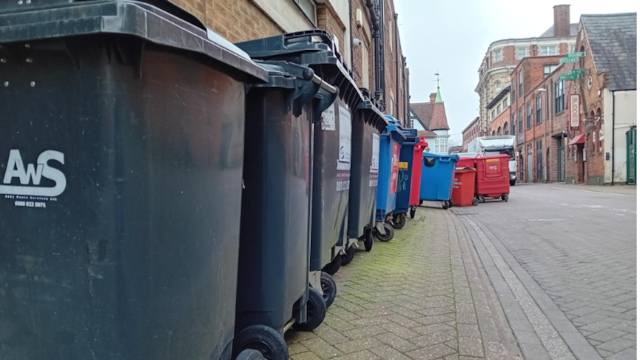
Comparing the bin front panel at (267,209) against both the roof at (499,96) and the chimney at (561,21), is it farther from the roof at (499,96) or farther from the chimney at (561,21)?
the chimney at (561,21)

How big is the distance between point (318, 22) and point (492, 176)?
922 centimetres

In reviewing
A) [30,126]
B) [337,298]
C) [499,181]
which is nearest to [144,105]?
[30,126]

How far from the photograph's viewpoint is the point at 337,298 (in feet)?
13.9

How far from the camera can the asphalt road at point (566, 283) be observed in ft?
11.3

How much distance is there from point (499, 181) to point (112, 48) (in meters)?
17.0

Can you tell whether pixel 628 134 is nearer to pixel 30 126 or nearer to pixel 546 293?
pixel 546 293

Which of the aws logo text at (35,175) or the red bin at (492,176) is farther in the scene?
the red bin at (492,176)

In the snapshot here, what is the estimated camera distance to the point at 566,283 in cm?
512

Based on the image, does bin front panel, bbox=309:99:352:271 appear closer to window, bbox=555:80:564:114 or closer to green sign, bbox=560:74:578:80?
green sign, bbox=560:74:578:80

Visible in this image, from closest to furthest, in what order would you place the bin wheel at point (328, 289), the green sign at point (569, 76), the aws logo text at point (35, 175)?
the aws logo text at point (35, 175)
the bin wheel at point (328, 289)
the green sign at point (569, 76)

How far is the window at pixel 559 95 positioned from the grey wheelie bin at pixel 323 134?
127ft

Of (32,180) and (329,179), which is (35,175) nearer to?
(32,180)

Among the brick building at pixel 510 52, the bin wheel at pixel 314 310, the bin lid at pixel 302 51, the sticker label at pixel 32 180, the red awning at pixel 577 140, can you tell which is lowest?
the bin wheel at pixel 314 310

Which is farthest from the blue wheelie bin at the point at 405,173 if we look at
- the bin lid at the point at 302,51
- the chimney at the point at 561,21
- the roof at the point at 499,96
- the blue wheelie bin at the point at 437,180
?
the chimney at the point at 561,21
